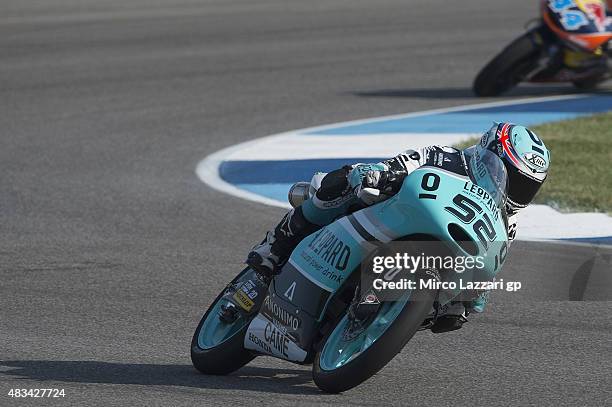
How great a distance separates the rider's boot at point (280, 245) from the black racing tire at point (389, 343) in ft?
2.63

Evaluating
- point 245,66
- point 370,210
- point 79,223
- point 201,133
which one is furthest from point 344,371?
point 245,66

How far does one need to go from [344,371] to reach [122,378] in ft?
3.50

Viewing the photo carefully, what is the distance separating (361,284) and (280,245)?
2.00 ft

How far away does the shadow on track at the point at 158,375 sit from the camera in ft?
19.1

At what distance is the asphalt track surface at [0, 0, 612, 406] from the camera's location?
591 cm

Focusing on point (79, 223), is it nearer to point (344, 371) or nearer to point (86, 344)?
point (86, 344)

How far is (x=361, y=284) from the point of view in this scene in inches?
221

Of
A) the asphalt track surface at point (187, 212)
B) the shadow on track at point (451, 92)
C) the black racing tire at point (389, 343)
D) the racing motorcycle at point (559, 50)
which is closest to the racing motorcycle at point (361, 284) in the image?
the black racing tire at point (389, 343)

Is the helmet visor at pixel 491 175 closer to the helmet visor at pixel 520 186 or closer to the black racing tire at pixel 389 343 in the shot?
the helmet visor at pixel 520 186

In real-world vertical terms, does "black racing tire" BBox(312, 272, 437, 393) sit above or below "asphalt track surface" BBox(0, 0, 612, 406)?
above

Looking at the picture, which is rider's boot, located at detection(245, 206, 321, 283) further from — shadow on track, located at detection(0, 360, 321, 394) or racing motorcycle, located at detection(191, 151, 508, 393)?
shadow on track, located at detection(0, 360, 321, 394)

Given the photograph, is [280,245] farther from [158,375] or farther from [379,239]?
[158,375]

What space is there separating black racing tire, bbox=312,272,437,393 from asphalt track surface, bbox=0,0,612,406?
16 centimetres

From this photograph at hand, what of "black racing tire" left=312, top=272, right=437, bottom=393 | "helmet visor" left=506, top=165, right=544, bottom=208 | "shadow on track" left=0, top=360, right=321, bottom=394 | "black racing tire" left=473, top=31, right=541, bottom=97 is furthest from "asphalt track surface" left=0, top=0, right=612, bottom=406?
"helmet visor" left=506, top=165, right=544, bottom=208
